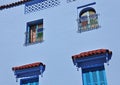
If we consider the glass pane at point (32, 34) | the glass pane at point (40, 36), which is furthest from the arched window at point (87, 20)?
the glass pane at point (32, 34)

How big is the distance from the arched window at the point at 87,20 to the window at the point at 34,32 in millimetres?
2019

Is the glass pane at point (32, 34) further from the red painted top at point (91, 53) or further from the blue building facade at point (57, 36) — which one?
the red painted top at point (91, 53)

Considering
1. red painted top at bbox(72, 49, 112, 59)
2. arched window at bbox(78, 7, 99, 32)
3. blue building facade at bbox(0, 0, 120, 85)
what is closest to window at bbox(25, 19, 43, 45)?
blue building facade at bbox(0, 0, 120, 85)

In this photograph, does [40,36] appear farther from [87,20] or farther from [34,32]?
[87,20]

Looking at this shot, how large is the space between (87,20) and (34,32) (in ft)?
8.93

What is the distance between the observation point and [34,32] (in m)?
13.7

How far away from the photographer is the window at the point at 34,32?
13.4 meters

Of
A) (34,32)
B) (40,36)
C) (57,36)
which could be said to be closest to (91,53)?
(57,36)

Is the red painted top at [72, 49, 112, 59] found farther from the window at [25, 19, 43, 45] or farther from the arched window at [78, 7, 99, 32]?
the window at [25, 19, 43, 45]

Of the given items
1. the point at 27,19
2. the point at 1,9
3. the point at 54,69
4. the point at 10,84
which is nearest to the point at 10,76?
the point at 10,84

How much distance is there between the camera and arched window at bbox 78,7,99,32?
1230 cm

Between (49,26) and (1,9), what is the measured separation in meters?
3.19

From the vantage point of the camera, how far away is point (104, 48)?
11.3 m

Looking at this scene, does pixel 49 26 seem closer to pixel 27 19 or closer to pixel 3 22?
pixel 27 19
